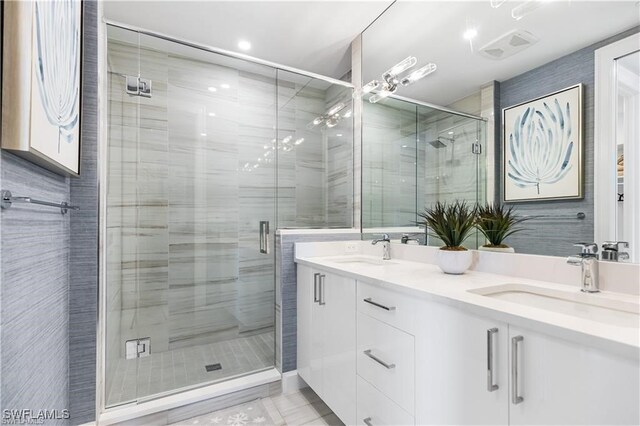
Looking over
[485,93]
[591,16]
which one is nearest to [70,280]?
[485,93]

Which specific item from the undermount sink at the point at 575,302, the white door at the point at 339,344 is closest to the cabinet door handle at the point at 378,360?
the white door at the point at 339,344

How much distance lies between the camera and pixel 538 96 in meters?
1.23

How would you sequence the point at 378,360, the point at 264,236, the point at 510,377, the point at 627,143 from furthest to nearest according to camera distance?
the point at 264,236, the point at 378,360, the point at 627,143, the point at 510,377

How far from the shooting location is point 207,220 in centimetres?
248

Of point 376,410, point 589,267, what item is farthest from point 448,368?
point 589,267

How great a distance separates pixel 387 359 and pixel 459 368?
331mm

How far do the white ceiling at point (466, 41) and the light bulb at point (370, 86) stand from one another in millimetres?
49

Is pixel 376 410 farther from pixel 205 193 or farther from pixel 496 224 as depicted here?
pixel 205 193

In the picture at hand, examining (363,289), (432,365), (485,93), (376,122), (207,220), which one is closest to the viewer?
(432,365)

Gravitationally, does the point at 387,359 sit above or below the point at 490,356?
below

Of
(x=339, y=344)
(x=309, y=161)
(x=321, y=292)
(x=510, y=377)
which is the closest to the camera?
(x=510, y=377)

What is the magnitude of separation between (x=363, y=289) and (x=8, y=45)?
53.4 inches

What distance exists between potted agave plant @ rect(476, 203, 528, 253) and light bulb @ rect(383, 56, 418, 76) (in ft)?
3.33

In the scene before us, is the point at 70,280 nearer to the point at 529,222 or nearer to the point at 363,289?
the point at 363,289
